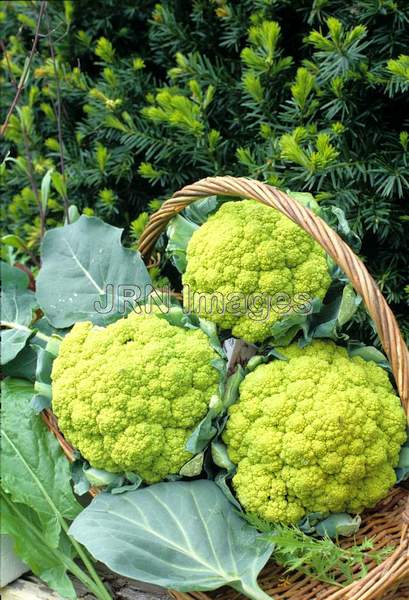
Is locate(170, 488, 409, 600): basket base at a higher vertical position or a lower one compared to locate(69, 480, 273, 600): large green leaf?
lower

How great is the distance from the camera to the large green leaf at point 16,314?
5.99ft

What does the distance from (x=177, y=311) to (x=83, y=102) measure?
3.74 ft

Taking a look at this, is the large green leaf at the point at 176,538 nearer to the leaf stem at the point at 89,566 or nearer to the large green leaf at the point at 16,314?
the leaf stem at the point at 89,566

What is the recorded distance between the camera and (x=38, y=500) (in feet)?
5.19

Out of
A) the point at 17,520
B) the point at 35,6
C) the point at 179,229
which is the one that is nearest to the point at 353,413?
the point at 179,229

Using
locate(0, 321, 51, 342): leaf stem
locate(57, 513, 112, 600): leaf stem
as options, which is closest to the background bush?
locate(0, 321, 51, 342): leaf stem

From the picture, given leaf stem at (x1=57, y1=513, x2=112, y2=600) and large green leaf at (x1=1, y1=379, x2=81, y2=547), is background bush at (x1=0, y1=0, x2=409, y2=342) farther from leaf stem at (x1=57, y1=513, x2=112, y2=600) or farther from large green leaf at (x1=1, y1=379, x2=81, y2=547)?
leaf stem at (x1=57, y1=513, x2=112, y2=600)

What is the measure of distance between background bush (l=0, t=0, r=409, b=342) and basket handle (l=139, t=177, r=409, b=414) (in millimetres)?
279

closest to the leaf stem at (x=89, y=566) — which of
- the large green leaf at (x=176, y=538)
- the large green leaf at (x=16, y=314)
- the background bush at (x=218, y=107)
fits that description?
the large green leaf at (x=176, y=538)

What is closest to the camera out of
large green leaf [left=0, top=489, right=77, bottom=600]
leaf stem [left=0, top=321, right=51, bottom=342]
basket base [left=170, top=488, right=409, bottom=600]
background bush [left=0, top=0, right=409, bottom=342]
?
basket base [left=170, top=488, right=409, bottom=600]

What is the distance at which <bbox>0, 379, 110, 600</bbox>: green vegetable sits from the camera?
1517 millimetres

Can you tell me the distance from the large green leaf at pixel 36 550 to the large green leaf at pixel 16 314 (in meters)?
0.44

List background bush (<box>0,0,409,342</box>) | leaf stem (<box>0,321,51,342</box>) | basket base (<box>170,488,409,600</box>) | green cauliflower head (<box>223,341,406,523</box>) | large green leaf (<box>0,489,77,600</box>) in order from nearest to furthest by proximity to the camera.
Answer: basket base (<box>170,488,409,600</box>) < green cauliflower head (<box>223,341,406,523</box>) < large green leaf (<box>0,489,77,600</box>) < background bush (<box>0,0,409,342</box>) < leaf stem (<box>0,321,51,342</box>)

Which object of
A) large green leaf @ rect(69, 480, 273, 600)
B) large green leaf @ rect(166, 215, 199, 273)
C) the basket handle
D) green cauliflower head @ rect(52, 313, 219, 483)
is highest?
the basket handle
